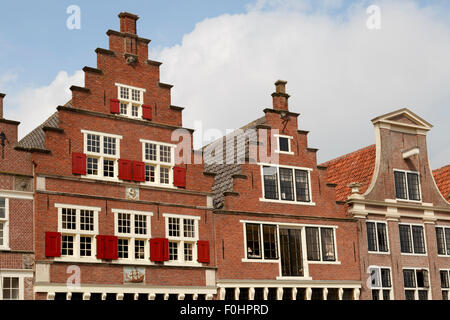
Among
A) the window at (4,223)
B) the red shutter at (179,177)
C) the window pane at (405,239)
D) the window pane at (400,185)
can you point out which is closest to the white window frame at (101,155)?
the red shutter at (179,177)

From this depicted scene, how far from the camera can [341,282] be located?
110 ft

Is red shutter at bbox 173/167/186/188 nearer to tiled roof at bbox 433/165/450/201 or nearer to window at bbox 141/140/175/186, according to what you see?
window at bbox 141/140/175/186

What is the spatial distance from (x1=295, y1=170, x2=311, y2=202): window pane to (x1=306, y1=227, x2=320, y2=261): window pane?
1533 millimetres

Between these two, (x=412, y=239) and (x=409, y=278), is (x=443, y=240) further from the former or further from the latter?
(x=409, y=278)

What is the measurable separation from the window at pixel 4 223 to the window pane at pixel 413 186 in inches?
840

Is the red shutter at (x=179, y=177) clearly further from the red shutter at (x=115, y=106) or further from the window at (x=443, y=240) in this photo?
the window at (x=443, y=240)

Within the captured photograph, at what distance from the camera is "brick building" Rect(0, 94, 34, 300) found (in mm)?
25422

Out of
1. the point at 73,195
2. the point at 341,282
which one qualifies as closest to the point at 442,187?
the point at 341,282

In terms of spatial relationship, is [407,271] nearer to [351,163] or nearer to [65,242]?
[351,163]

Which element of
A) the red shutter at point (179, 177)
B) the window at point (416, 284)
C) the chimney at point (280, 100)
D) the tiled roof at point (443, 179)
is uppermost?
the chimney at point (280, 100)

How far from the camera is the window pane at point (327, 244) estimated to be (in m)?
33.6

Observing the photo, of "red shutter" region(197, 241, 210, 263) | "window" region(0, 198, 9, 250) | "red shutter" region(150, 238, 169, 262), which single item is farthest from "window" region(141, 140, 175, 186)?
"window" region(0, 198, 9, 250)

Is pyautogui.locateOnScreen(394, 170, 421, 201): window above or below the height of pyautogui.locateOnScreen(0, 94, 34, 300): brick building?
above

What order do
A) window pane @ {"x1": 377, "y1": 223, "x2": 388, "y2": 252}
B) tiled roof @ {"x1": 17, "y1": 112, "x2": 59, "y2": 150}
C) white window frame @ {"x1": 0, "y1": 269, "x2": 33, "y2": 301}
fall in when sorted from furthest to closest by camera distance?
1. window pane @ {"x1": 377, "y1": 223, "x2": 388, "y2": 252}
2. tiled roof @ {"x1": 17, "y1": 112, "x2": 59, "y2": 150}
3. white window frame @ {"x1": 0, "y1": 269, "x2": 33, "y2": 301}
